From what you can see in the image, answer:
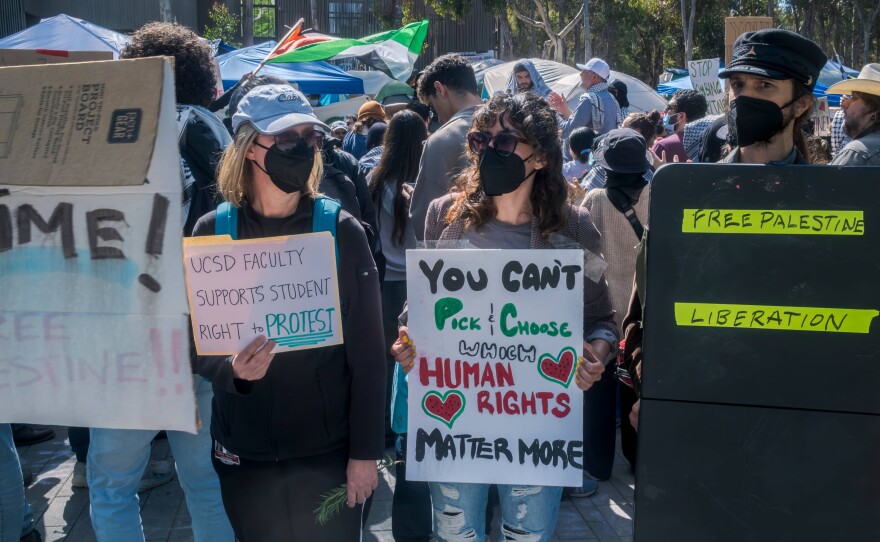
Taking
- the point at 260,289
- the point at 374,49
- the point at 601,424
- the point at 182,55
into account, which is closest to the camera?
the point at 260,289

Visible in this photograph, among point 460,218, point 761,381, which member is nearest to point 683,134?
point 460,218

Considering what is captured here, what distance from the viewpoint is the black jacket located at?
247cm

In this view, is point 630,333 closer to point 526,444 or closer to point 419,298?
point 526,444

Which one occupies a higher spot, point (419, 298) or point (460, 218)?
point (460, 218)

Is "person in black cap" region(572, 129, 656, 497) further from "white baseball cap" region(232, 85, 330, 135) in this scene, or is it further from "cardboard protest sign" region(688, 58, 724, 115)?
"cardboard protest sign" region(688, 58, 724, 115)

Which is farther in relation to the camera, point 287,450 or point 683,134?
point 683,134

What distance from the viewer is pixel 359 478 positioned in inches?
99.0

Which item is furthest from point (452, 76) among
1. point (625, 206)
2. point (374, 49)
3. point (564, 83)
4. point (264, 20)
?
point (264, 20)

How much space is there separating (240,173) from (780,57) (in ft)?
5.29

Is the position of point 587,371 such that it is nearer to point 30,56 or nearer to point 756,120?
point 756,120

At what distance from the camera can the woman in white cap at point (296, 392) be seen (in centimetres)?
248

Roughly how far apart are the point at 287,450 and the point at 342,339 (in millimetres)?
360

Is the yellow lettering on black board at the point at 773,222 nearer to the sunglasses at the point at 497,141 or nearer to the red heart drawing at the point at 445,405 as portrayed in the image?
the sunglasses at the point at 497,141

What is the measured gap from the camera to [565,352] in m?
2.59
